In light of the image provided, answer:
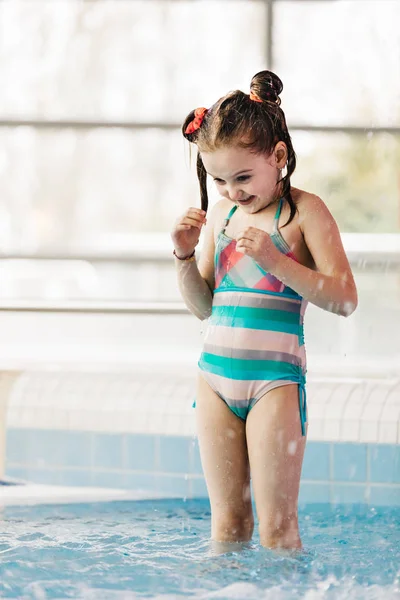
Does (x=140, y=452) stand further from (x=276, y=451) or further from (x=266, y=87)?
(x=266, y=87)

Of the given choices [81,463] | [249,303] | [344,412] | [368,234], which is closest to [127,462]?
[81,463]

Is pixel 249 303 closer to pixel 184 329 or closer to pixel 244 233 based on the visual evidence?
pixel 244 233

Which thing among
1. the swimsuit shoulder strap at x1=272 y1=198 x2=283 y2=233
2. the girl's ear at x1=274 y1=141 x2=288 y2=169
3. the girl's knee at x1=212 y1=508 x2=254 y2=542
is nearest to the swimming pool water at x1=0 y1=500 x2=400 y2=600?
the girl's knee at x1=212 y1=508 x2=254 y2=542

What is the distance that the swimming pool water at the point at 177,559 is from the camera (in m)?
1.80

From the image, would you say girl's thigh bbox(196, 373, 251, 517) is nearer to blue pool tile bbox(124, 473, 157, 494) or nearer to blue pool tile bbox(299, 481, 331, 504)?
blue pool tile bbox(299, 481, 331, 504)

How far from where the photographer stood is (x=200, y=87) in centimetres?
439

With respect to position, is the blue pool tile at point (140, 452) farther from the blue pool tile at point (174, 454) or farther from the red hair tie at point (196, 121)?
the red hair tie at point (196, 121)

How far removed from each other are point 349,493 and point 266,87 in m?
1.61

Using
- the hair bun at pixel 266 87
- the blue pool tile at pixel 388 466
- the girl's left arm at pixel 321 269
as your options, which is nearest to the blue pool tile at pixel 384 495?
the blue pool tile at pixel 388 466

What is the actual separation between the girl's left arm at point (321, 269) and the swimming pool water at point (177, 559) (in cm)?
54

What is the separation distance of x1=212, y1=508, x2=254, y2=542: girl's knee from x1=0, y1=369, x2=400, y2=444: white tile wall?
3.93ft

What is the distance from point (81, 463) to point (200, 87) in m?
1.95

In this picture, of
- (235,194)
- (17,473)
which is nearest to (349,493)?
(17,473)

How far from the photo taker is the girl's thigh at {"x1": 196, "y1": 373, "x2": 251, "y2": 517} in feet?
6.46
